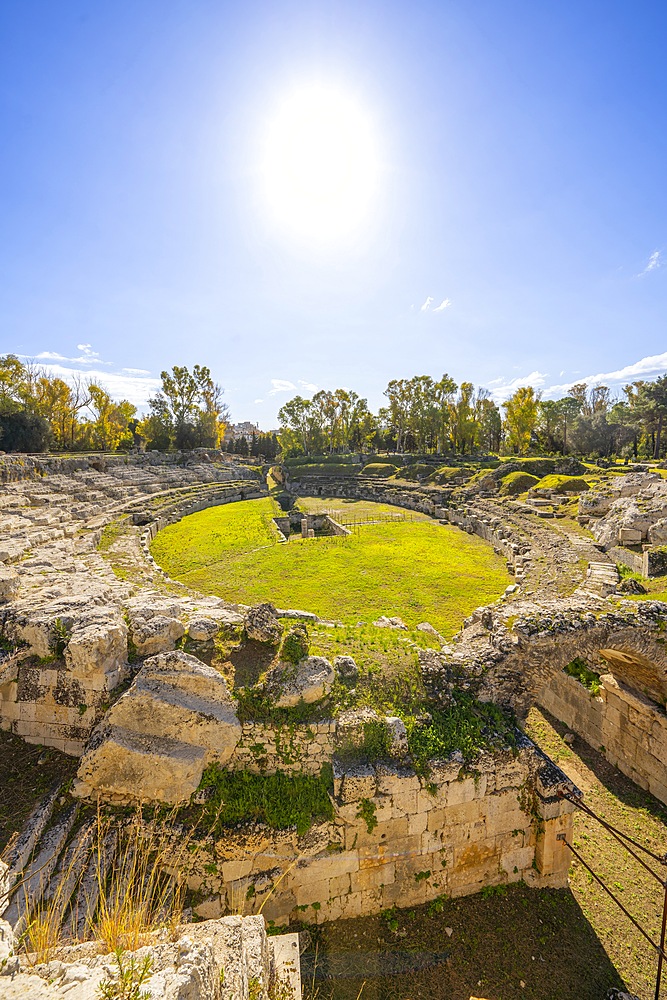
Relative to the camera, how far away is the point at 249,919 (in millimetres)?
3846

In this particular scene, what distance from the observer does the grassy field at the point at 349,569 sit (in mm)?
12891

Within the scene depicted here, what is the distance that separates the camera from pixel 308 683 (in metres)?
6.28

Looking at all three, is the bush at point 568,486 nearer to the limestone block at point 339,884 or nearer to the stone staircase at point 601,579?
the stone staircase at point 601,579

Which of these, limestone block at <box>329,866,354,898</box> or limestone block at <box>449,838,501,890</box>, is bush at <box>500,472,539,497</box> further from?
limestone block at <box>329,866,354,898</box>

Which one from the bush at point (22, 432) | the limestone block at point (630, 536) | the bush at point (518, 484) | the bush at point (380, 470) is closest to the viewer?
the limestone block at point (630, 536)

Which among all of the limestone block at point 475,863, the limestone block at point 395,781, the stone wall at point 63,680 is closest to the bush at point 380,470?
the limestone block at point 475,863

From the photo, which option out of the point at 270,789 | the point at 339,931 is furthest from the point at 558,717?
the point at 270,789

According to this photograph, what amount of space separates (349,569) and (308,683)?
396 inches

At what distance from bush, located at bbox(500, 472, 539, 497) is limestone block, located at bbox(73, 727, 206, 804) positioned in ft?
98.1

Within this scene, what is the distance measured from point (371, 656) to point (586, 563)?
37.7ft

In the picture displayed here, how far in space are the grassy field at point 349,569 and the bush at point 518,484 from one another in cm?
954

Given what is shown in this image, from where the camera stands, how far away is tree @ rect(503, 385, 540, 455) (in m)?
50.7

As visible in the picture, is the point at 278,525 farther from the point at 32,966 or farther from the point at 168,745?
the point at 32,966

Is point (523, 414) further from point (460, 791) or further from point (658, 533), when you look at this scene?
point (460, 791)
